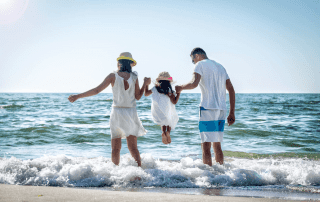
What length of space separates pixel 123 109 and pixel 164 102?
73 centimetres

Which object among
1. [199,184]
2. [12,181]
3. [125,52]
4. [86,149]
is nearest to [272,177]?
[199,184]

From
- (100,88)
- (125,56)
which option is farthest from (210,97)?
(100,88)

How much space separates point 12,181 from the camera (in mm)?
3533

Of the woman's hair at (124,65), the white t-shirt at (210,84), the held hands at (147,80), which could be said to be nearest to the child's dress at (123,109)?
the woman's hair at (124,65)

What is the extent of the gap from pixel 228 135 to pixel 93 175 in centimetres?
657

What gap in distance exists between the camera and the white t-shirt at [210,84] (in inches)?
147

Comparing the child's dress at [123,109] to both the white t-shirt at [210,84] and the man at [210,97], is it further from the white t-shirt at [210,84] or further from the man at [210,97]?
the white t-shirt at [210,84]

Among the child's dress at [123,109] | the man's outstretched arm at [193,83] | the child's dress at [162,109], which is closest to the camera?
the man's outstretched arm at [193,83]

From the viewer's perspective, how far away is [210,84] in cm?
374

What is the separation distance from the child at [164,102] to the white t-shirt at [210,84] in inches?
23.9

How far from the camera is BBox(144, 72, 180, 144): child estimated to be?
4159 millimetres

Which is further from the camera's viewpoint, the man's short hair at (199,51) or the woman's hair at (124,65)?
the man's short hair at (199,51)

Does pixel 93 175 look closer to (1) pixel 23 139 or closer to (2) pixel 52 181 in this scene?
(2) pixel 52 181

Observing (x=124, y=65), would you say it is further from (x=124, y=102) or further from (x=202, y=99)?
(x=202, y=99)
